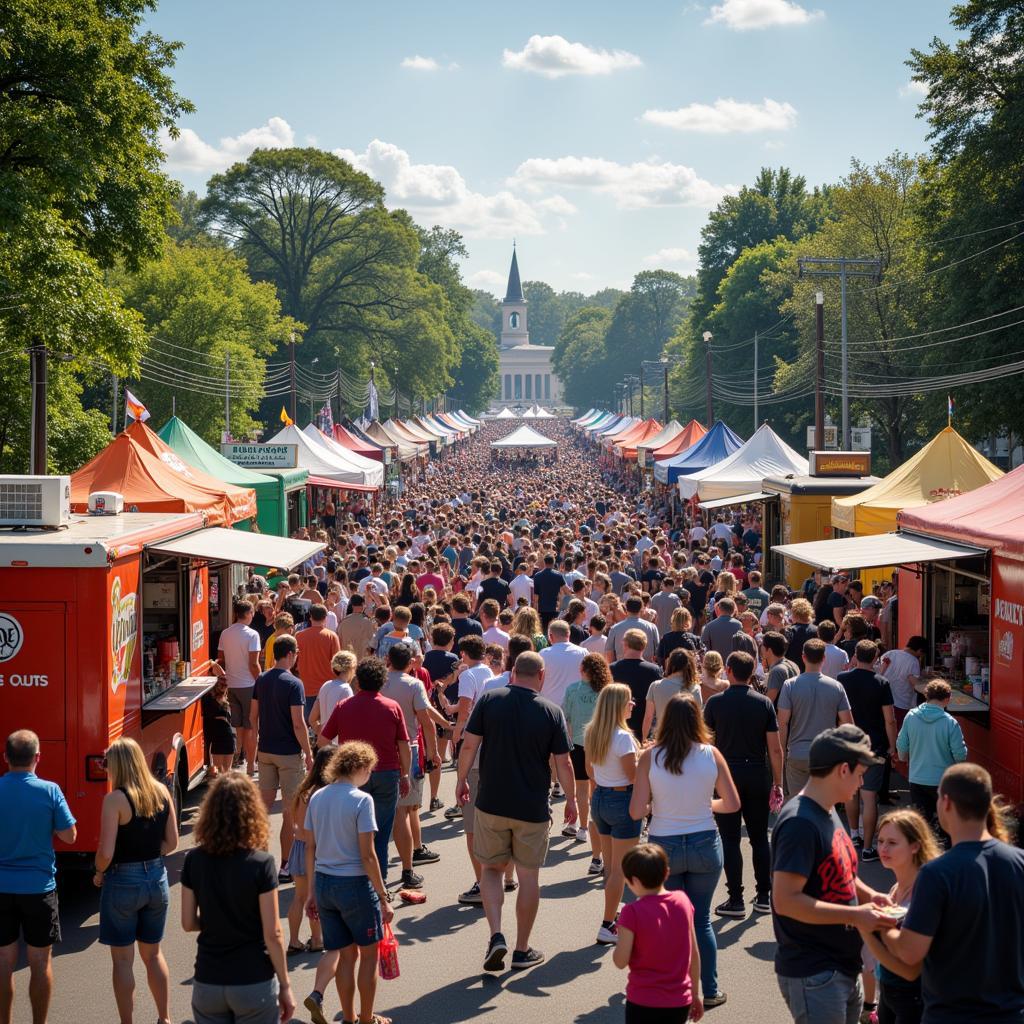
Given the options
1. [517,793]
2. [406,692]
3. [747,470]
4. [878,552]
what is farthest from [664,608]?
[747,470]

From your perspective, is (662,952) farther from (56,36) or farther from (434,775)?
(56,36)

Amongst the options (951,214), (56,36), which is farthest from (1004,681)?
(951,214)

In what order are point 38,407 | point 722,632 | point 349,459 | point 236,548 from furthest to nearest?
point 349,459
point 38,407
point 722,632
point 236,548

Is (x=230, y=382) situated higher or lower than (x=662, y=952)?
higher

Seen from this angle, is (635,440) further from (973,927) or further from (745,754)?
(973,927)

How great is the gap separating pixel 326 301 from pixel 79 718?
65.1 m

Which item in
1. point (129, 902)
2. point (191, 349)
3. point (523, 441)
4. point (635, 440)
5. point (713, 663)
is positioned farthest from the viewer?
point (523, 441)

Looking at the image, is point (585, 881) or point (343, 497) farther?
point (343, 497)

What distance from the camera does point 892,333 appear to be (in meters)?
44.8

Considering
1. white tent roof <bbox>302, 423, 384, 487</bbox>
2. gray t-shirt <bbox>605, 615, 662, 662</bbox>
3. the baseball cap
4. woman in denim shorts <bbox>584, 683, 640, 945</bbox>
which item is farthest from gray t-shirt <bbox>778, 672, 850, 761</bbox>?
white tent roof <bbox>302, 423, 384, 487</bbox>

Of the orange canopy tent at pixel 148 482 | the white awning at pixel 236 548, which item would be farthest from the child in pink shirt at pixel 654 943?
the orange canopy tent at pixel 148 482

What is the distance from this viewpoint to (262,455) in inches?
1022

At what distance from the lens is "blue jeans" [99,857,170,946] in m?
6.41

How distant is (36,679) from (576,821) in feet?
14.4
